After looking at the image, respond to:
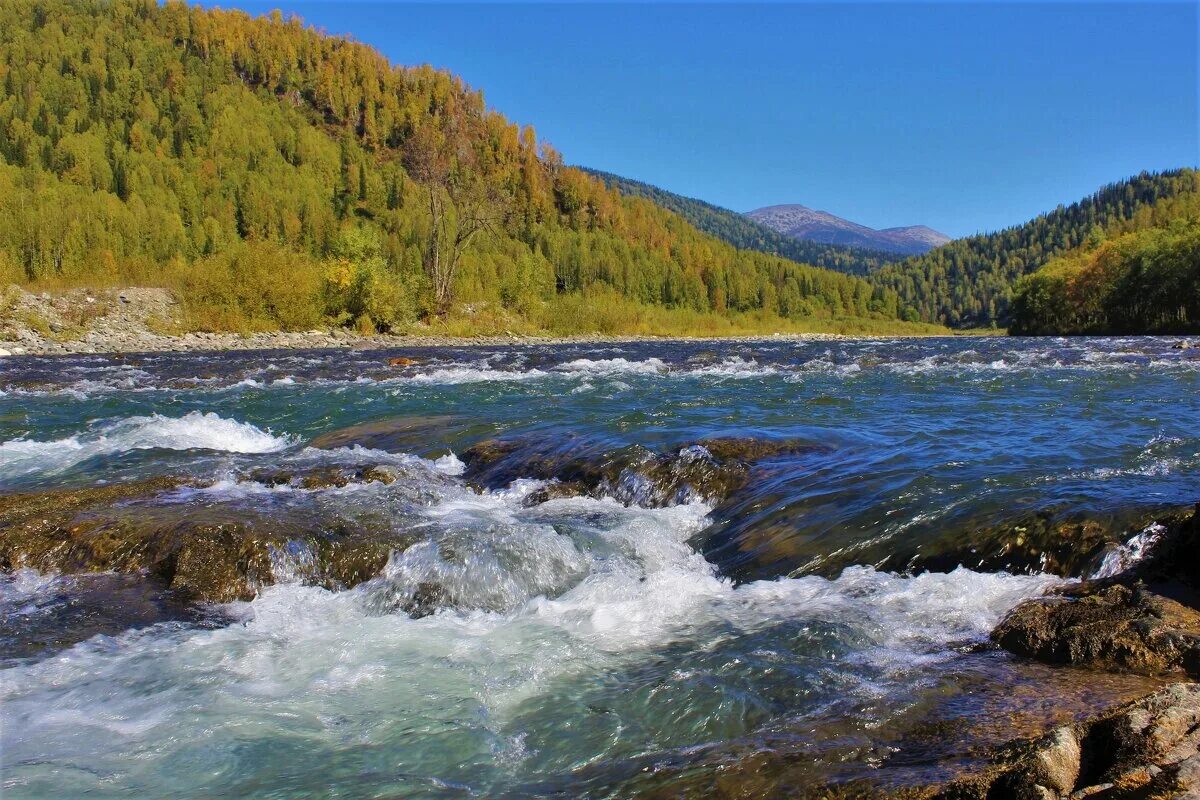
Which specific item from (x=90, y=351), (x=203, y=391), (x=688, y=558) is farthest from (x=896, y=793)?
(x=90, y=351)

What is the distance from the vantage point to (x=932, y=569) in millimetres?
5336

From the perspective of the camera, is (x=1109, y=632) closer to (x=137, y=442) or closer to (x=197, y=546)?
(x=197, y=546)

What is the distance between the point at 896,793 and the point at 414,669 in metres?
2.88

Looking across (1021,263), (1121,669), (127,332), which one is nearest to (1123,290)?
(127,332)

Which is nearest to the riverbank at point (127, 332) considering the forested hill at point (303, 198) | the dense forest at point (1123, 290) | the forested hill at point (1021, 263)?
the forested hill at point (303, 198)

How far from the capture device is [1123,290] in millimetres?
69625

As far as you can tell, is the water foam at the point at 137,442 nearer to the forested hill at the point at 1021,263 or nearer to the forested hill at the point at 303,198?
the forested hill at the point at 303,198

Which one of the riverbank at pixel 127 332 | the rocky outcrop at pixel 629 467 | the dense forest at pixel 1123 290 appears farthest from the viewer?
the dense forest at pixel 1123 290

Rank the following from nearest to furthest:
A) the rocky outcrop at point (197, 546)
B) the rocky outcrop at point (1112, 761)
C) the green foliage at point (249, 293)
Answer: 1. the rocky outcrop at point (1112, 761)
2. the rocky outcrop at point (197, 546)
3. the green foliage at point (249, 293)

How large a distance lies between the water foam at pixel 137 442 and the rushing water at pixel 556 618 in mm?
95

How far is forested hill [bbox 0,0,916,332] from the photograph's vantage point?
46094 millimetres

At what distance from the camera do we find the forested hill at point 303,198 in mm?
46094

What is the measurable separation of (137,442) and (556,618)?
8.79 metres

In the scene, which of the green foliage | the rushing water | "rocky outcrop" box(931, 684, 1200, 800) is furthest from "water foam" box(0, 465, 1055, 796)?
the green foliage
